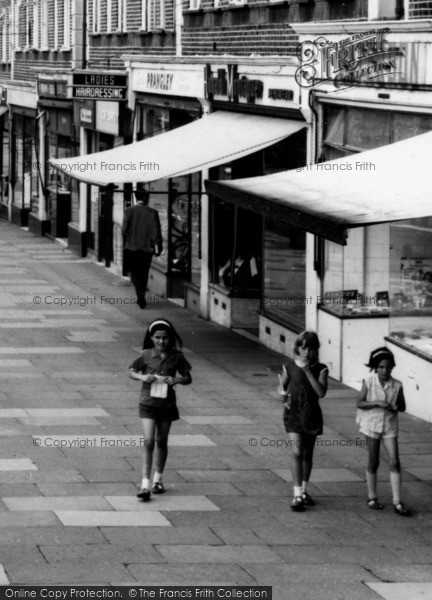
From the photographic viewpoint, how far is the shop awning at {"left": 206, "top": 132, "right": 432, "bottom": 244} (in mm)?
12812

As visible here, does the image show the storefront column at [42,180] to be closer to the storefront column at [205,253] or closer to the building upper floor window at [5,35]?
the building upper floor window at [5,35]

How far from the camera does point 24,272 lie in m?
29.3

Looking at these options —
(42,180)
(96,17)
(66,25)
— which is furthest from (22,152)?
(96,17)

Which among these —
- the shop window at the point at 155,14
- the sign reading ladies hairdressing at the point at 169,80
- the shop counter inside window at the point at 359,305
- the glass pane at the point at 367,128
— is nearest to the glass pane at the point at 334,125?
the glass pane at the point at 367,128

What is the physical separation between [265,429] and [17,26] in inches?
1265

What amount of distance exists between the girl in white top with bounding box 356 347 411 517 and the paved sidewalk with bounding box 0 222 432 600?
22 cm

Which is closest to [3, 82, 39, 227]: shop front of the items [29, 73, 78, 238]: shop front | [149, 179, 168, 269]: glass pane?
[29, 73, 78, 238]: shop front

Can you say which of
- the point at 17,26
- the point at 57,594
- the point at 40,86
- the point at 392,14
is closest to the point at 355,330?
the point at 392,14

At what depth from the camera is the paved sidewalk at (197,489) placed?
9.56 meters

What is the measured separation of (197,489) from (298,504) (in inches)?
38.7

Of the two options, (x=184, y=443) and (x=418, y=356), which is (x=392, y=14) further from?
(x=184, y=443)

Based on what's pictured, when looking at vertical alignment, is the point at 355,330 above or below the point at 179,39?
below

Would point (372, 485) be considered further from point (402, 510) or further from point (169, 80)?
point (169, 80)

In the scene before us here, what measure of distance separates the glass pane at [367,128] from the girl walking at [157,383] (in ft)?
17.6
